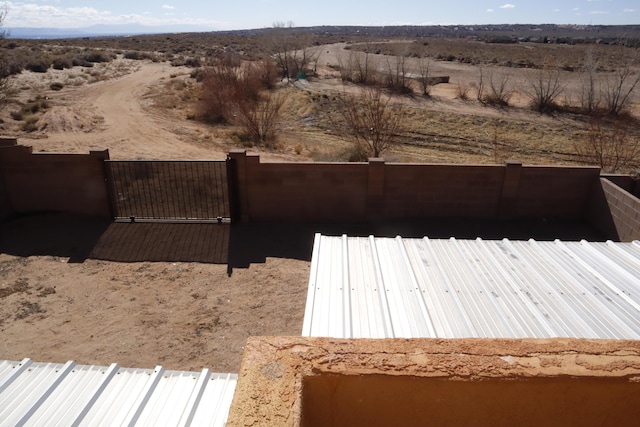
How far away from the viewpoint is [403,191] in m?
13.2

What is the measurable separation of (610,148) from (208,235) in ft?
62.3

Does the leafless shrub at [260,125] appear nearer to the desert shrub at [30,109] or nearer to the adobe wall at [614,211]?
the desert shrub at [30,109]

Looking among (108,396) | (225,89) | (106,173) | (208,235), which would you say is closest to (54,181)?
(106,173)

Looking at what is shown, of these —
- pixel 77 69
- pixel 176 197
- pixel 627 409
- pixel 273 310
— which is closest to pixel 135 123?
pixel 176 197

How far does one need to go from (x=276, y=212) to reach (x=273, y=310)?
13.2 feet

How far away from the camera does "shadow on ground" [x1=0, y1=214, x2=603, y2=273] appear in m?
12.0

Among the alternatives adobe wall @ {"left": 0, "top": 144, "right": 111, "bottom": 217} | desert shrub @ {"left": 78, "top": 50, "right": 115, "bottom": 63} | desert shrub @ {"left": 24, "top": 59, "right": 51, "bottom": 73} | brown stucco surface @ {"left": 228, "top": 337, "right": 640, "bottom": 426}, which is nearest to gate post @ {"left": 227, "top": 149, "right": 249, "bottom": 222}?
adobe wall @ {"left": 0, "top": 144, "right": 111, "bottom": 217}

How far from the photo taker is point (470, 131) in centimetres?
2758

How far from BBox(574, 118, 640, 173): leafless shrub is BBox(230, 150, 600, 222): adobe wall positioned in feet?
17.4

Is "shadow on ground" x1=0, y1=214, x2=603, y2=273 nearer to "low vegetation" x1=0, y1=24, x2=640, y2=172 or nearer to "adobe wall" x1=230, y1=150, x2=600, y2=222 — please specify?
"adobe wall" x1=230, y1=150, x2=600, y2=222

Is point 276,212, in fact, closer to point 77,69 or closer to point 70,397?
point 70,397

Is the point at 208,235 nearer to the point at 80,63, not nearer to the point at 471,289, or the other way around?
the point at 471,289

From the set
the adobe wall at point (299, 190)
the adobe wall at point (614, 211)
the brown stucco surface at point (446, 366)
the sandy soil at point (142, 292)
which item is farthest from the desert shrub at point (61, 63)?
the brown stucco surface at point (446, 366)

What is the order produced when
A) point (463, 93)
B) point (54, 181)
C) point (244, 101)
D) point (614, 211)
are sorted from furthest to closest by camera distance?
point (463, 93), point (244, 101), point (54, 181), point (614, 211)
